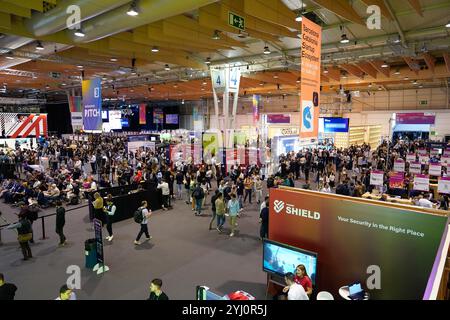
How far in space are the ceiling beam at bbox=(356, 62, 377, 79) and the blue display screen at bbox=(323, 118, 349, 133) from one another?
4159mm

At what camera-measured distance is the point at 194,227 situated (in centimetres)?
990

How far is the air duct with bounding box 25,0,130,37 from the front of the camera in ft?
20.0

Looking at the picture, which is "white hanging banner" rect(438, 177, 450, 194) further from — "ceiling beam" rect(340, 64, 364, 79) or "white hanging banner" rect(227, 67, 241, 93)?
"white hanging banner" rect(227, 67, 241, 93)

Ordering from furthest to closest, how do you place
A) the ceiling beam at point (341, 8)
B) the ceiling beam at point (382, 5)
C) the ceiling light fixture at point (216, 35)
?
the ceiling light fixture at point (216, 35), the ceiling beam at point (382, 5), the ceiling beam at point (341, 8)

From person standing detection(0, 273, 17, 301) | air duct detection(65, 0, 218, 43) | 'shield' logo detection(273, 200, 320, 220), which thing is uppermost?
air duct detection(65, 0, 218, 43)

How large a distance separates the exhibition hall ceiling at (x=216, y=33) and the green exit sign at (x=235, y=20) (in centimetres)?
3

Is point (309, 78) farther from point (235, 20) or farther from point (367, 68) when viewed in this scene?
point (367, 68)

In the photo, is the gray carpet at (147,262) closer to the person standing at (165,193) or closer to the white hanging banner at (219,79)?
the person standing at (165,193)

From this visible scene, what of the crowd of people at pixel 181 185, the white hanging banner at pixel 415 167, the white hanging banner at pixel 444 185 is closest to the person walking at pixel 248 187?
the crowd of people at pixel 181 185

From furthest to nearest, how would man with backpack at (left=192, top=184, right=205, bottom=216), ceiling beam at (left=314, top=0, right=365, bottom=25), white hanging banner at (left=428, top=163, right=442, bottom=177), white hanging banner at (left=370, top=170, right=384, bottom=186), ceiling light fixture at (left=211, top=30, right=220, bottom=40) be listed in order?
white hanging banner at (left=428, top=163, right=442, bottom=177)
white hanging banner at (left=370, top=170, right=384, bottom=186)
man with backpack at (left=192, top=184, right=205, bottom=216)
ceiling light fixture at (left=211, top=30, right=220, bottom=40)
ceiling beam at (left=314, top=0, right=365, bottom=25)

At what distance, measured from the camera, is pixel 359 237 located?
17.4 ft

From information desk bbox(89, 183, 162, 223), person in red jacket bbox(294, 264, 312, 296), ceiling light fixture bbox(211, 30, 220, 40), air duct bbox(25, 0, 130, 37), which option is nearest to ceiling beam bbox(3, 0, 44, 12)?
air duct bbox(25, 0, 130, 37)

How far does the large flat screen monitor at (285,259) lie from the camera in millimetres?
5191

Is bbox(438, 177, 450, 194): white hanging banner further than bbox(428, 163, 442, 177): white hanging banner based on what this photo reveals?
No
